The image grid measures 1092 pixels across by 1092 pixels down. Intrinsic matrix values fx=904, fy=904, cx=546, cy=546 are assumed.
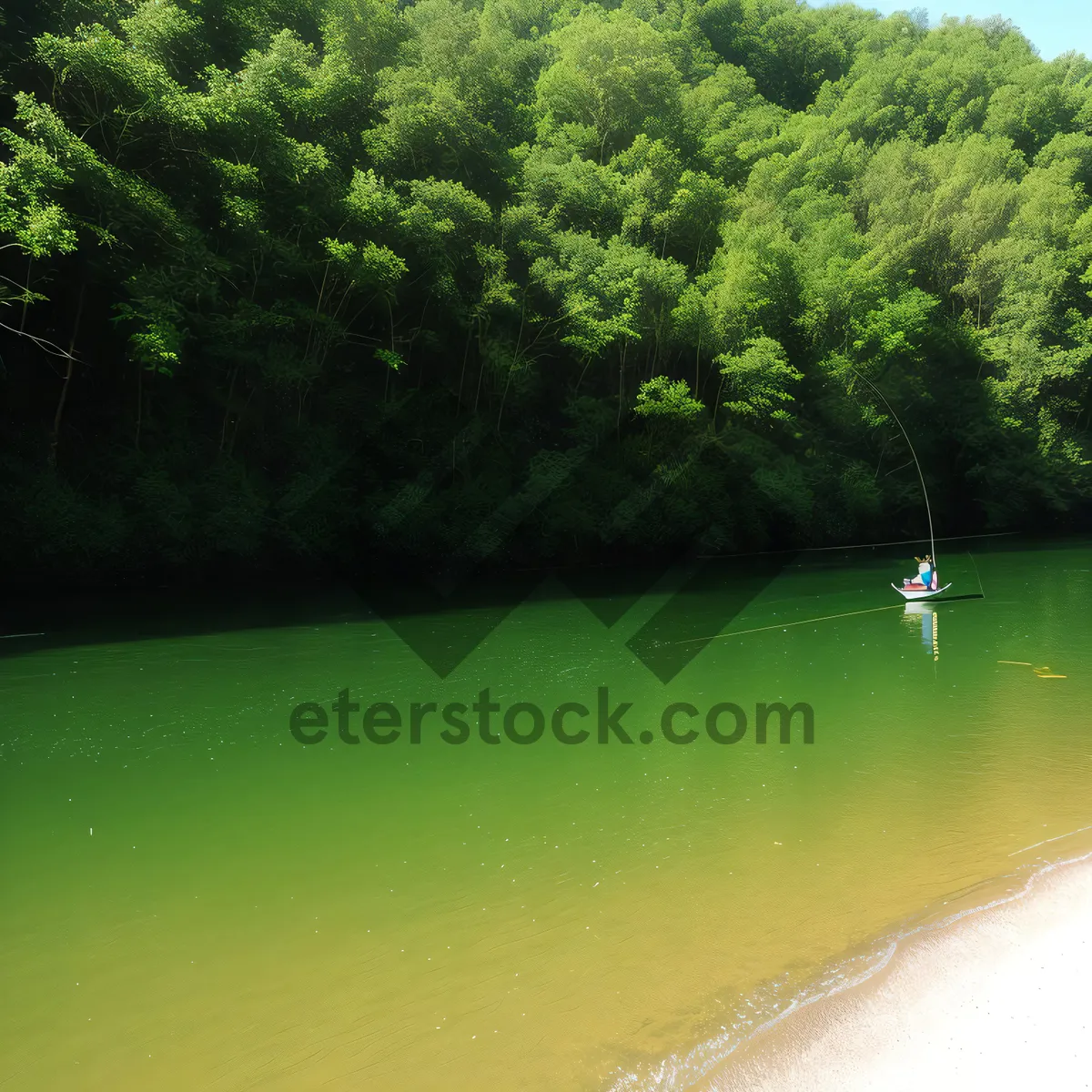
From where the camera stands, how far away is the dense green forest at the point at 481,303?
1903cm

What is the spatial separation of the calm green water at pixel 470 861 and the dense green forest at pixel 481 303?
9.78 metres

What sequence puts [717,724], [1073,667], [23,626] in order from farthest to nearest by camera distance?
[23,626] → [1073,667] → [717,724]

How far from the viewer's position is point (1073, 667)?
12.5 metres

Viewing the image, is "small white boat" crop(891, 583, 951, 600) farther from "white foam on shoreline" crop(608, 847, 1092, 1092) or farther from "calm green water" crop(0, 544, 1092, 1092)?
"white foam on shoreline" crop(608, 847, 1092, 1092)

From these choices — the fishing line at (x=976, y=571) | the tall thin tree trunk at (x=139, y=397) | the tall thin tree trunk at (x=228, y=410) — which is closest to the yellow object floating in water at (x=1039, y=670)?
the fishing line at (x=976, y=571)

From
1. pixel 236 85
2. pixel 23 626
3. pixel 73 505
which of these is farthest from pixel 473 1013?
pixel 236 85

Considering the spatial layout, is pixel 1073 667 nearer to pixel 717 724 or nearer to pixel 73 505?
pixel 717 724

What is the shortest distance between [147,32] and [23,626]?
12.5 m

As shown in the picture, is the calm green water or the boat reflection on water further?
the boat reflection on water

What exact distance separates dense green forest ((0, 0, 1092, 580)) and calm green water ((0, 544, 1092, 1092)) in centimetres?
978

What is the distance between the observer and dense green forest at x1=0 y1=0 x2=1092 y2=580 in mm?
19031

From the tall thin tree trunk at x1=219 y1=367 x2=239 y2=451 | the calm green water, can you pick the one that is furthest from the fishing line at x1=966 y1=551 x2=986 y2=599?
the tall thin tree trunk at x1=219 y1=367 x2=239 y2=451

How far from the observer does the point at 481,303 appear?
2448 cm

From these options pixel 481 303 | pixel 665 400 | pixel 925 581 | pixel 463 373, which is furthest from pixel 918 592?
pixel 463 373
